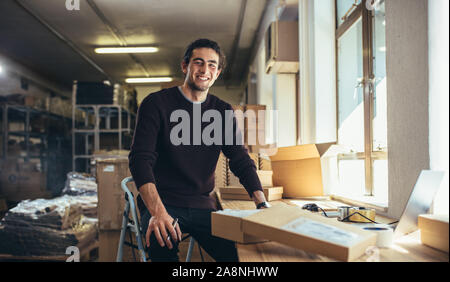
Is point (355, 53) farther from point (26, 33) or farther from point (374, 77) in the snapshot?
point (26, 33)

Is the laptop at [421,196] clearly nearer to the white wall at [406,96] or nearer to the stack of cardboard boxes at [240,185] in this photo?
the white wall at [406,96]

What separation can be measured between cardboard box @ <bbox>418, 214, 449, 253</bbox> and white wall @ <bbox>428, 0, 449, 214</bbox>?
0.18 meters

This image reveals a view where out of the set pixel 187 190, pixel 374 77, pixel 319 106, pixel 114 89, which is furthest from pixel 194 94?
pixel 114 89

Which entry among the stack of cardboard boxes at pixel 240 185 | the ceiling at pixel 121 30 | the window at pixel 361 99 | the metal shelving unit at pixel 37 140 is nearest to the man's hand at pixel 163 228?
the stack of cardboard boxes at pixel 240 185

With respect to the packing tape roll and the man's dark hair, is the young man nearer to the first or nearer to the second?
the man's dark hair

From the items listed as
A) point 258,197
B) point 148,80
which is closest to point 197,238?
point 258,197

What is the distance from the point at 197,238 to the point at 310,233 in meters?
0.88

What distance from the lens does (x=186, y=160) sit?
1698 mm

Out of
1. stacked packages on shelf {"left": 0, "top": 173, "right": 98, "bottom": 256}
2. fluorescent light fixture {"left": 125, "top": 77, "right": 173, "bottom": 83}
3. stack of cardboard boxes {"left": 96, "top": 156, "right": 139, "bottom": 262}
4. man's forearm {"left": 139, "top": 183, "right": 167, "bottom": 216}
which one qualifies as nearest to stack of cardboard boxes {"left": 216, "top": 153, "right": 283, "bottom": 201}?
man's forearm {"left": 139, "top": 183, "right": 167, "bottom": 216}

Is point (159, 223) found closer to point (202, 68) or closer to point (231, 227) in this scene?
point (231, 227)

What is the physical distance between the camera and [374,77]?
7.80ft

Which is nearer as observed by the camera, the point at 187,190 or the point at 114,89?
the point at 187,190
